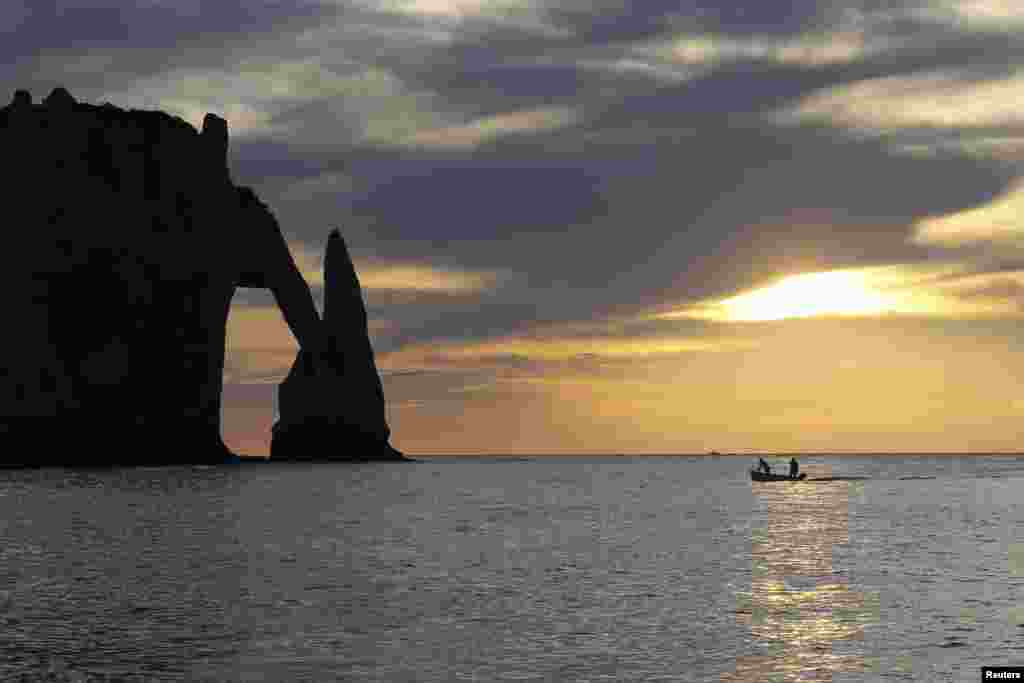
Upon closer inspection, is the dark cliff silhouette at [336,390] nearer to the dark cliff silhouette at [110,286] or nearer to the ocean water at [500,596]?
the dark cliff silhouette at [110,286]

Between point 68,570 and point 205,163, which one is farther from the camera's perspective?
point 205,163

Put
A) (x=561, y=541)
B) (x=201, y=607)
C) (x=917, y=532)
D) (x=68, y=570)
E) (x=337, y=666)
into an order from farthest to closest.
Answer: (x=917, y=532) < (x=561, y=541) < (x=68, y=570) < (x=201, y=607) < (x=337, y=666)

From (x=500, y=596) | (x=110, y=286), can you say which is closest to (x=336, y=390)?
(x=110, y=286)

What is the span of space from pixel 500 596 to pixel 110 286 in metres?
126

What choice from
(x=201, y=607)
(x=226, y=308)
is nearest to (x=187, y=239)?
(x=226, y=308)

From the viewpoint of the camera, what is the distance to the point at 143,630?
106 feet

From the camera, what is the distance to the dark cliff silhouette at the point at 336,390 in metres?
183

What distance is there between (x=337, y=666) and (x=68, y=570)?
75.5 ft

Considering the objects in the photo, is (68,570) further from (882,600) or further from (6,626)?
(882,600)

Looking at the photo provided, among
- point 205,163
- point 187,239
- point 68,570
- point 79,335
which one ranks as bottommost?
point 68,570

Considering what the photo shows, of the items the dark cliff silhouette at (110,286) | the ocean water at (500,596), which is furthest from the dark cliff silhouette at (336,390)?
the ocean water at (500,596)

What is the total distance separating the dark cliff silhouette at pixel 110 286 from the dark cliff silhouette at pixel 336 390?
17.2 m

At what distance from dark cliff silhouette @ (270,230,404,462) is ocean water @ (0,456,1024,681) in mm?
97624

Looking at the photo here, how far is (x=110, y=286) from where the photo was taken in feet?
508
